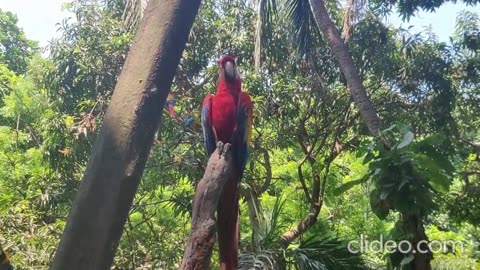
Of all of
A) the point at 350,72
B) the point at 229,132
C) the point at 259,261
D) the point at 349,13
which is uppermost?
the point at 349,13

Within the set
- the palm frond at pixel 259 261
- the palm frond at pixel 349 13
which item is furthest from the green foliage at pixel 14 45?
the palm frond at pixel 259 261

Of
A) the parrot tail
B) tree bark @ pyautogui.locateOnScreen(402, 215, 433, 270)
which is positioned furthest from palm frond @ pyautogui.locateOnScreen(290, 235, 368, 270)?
the parrot tail

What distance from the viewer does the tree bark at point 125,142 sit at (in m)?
1.61

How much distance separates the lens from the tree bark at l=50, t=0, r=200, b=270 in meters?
1.61

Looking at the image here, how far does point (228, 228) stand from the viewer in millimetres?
2186

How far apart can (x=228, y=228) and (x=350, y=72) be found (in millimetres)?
3021

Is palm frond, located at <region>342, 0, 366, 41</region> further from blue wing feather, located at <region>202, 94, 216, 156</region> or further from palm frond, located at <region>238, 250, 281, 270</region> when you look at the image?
blue wing feather, located at <region>202, 94, 216, 156</region>

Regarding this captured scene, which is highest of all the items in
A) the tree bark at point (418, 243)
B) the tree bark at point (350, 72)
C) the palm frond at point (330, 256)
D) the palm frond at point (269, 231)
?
the tree bark at point (350, 72)

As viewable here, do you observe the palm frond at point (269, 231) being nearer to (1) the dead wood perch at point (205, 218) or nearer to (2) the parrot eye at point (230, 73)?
(2) the parrot eye at point (230, 73)

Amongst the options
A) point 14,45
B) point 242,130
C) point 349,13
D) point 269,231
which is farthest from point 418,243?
point 14,45

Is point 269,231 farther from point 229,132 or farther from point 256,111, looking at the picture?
point 229,132

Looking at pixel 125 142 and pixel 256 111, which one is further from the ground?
pixel 256 111

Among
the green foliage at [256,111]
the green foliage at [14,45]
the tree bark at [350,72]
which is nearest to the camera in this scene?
the tree bark at [350,72]

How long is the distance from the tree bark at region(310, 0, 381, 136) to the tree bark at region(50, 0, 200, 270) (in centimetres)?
250
